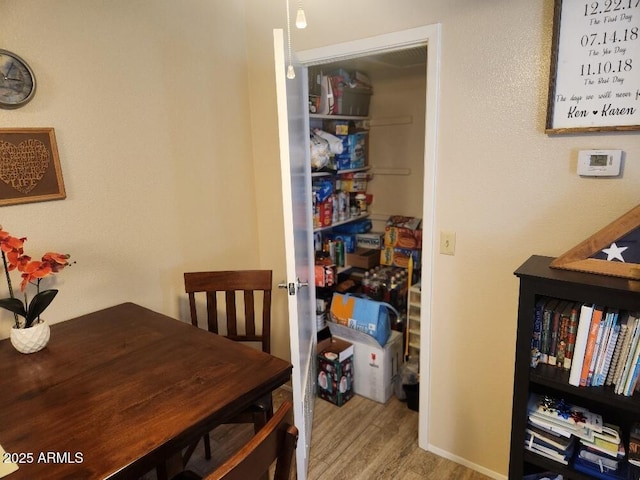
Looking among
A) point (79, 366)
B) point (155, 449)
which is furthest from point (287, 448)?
point (79, 366)

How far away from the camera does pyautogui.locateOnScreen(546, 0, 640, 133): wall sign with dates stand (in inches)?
53.6

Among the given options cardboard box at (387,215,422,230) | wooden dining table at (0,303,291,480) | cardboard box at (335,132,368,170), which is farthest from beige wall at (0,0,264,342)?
cardboard box at (387,215,422,230)

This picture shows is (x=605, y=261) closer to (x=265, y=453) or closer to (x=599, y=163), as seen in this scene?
(x=599, y=163)

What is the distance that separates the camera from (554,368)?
1.44 meters

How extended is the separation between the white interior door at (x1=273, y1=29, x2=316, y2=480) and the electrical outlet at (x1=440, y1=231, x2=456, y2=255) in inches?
25.6

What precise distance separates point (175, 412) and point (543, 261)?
132 centimetres

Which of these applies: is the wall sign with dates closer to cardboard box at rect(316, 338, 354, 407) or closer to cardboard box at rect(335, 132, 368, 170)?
cardboard box at rect(335, 132, 368, 170)

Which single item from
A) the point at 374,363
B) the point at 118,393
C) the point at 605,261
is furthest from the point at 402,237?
the point at 118,393

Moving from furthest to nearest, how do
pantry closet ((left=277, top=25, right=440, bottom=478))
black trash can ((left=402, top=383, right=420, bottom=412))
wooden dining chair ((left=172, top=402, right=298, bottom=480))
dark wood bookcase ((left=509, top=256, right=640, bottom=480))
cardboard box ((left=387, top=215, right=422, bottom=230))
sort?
cardboard box ((left=387, top=215, right=422, bottom=230))
black trash can ((left=402, top=383, right=420, bottom=412))
pantry closet ((left=277, top=25, right=440, bottom=478))
dark wood bookcase ((left=509, top=256, right=640, bottom=480))
wooden dining chair ((left=172, top=402, right=298, bottom=480))

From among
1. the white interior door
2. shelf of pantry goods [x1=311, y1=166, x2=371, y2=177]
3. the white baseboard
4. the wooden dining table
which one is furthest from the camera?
shelf of pantry goods [x1=311, y1=166, x2=371, y2=177]

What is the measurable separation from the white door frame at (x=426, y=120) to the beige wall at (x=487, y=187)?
31 millimetres

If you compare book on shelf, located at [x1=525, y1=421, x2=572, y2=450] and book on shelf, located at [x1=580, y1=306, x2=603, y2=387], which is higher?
book on shelf, located at [x1=580, y1=306, x2=603, y2=387]

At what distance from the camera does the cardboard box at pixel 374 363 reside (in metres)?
2.51

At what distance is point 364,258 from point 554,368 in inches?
64.1
